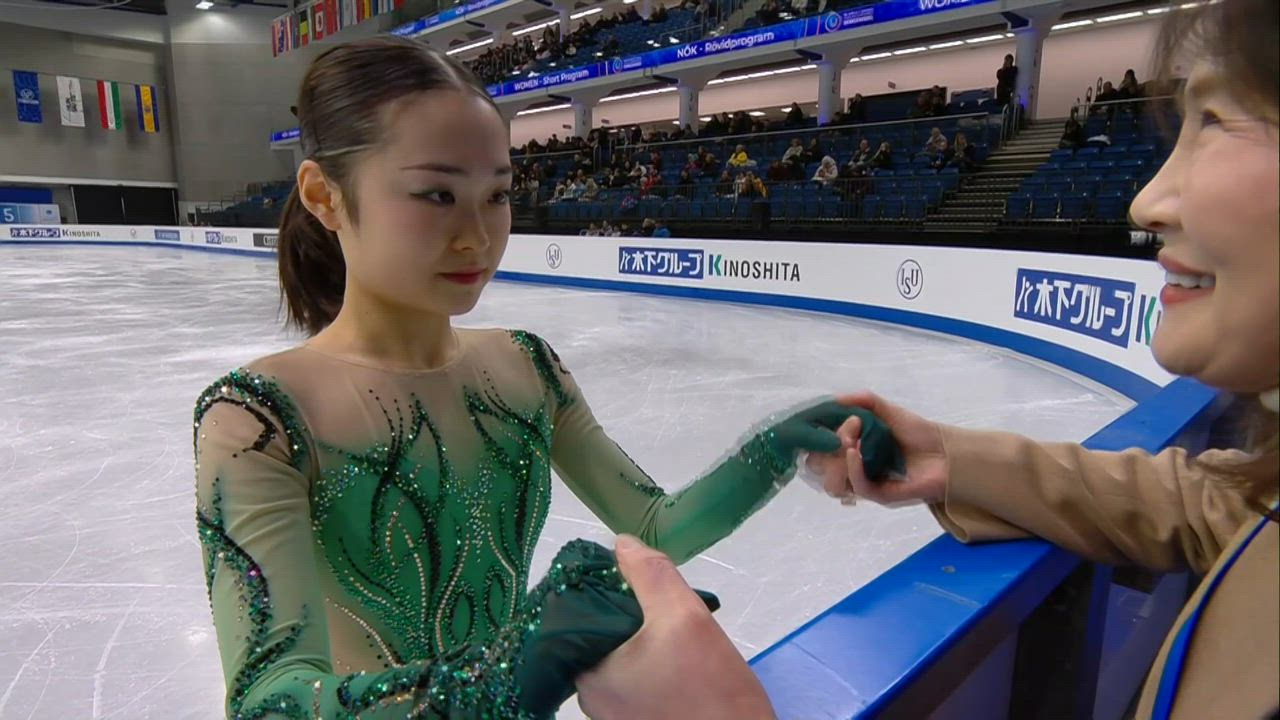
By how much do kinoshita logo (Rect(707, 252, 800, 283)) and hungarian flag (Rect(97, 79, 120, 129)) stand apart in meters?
22.8

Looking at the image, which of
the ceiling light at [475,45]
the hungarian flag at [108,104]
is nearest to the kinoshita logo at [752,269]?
the ceiling light at [475,45]

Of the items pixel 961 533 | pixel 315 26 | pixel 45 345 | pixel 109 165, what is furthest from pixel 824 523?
pixel 109 165

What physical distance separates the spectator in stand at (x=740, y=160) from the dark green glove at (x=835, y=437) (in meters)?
10.7

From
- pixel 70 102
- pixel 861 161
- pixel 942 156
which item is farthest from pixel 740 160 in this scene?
pixel 70 102

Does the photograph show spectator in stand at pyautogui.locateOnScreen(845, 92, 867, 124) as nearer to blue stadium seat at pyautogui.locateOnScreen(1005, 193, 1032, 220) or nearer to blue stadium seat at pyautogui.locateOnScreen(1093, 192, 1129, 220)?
blue stadium seat at pyautogui.locateOnScreen(1005, 193, 1032, 220)

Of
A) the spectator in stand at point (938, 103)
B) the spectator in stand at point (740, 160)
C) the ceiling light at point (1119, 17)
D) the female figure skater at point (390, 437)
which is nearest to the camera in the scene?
the female figure skater at point (390, 437)

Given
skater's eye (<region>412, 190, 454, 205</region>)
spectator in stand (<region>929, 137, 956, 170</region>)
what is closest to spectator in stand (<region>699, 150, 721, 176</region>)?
spectator in stand (<region>929, 137, 956, 170</region>)

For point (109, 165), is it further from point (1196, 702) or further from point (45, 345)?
point (1196, 702)

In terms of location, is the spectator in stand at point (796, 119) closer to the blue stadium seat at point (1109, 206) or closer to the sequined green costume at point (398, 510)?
the blue stadium seat at point (1109, 206)

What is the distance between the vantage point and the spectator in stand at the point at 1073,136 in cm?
798

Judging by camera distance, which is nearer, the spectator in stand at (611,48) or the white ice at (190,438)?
the white ice at (190,438)

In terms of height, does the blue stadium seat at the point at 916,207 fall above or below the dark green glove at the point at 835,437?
above

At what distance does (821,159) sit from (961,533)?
10392mm

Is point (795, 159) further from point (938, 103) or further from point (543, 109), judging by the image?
point (543, 109)
